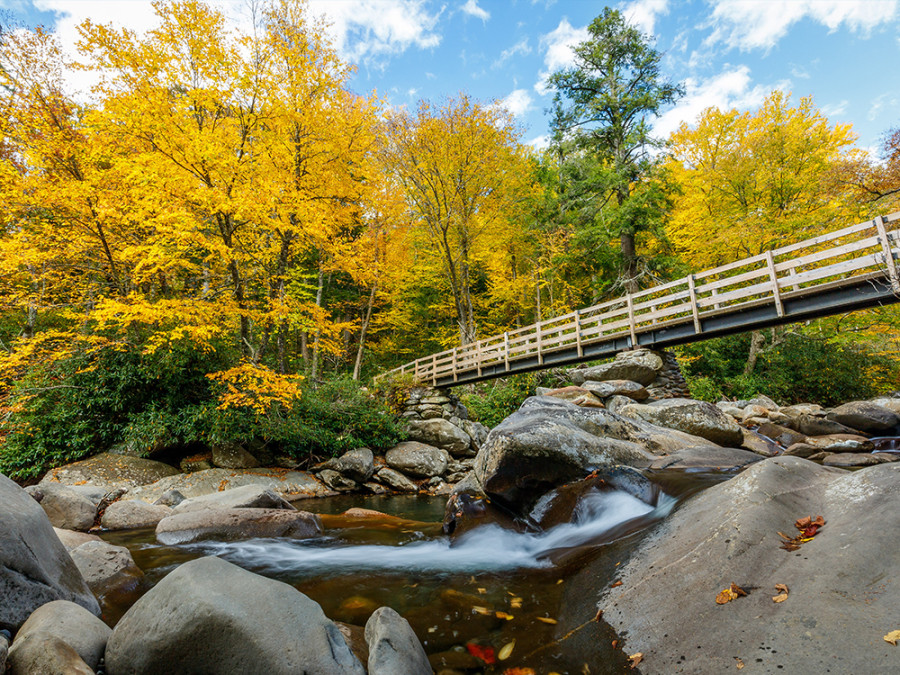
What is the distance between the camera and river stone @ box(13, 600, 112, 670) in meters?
2.26

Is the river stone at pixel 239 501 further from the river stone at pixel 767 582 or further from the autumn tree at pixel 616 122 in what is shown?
the autumn tree at pixel 616 122

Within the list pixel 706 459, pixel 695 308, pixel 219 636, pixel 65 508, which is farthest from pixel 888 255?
pixel 65 508

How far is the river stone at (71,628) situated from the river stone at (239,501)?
369 centimetres

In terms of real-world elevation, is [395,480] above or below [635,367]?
below

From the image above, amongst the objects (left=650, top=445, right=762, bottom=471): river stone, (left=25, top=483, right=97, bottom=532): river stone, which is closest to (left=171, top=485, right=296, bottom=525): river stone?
(left=25, top=483, right=97, bottom=532): river stone

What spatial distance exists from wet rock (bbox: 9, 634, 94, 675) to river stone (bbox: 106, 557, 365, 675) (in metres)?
0.23

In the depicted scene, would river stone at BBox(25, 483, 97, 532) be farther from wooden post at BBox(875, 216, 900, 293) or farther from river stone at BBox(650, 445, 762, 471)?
wooden post at BBox(875, 216, 900, 293)

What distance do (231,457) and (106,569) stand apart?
6848mm

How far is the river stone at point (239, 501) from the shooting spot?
6.17 metres

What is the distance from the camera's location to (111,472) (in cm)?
898

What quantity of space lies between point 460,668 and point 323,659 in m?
0.91

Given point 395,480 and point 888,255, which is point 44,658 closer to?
point 395,480

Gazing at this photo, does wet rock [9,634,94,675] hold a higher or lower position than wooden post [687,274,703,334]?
lower

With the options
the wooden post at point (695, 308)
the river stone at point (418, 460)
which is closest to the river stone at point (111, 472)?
the river stone at point (418, 460)
